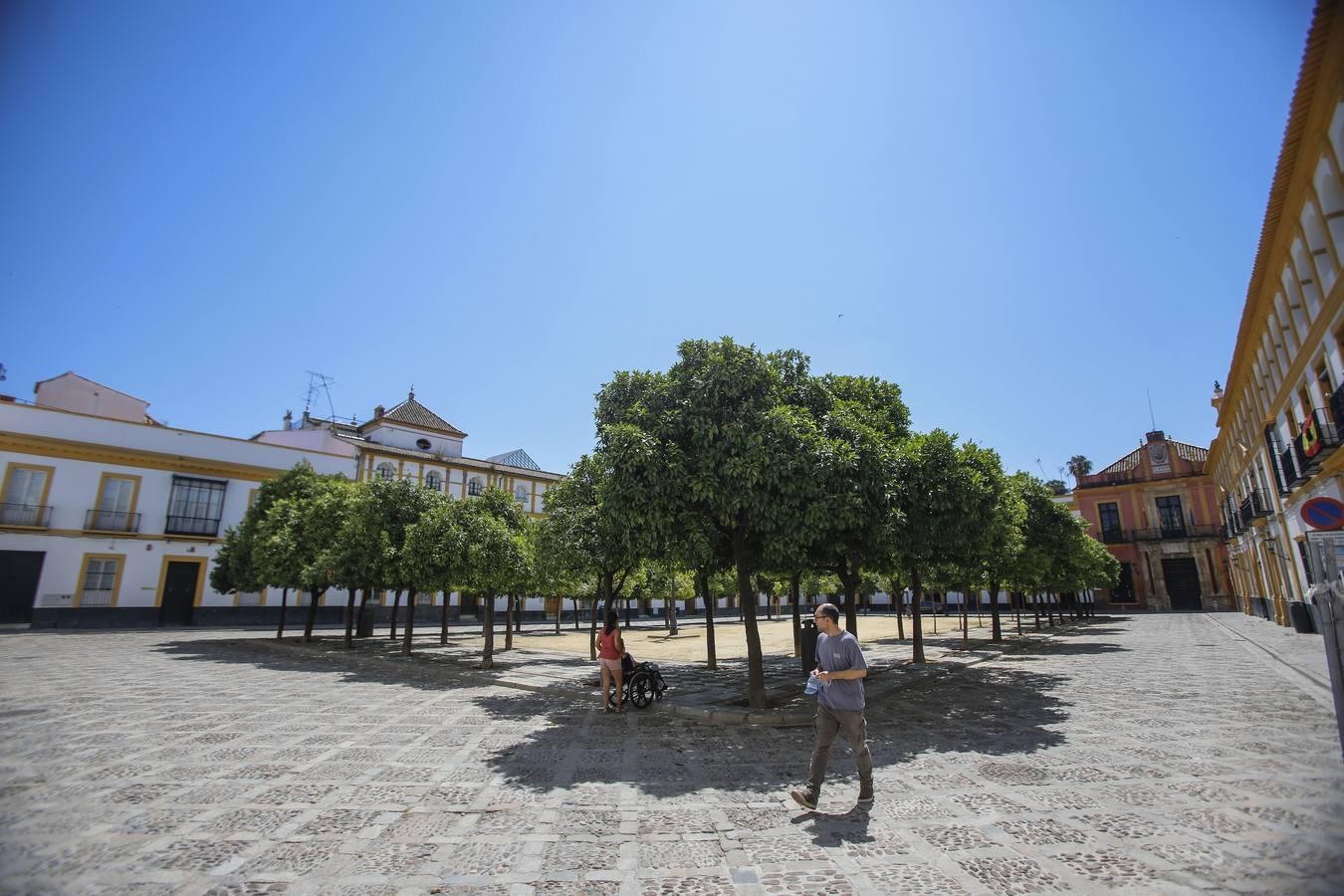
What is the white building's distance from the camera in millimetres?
27062

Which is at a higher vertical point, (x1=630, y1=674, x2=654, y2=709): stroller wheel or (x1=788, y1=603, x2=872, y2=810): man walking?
(x1=788, y1=603, x2=872, y2=810): man walking

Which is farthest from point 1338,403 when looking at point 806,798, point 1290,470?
point 806,798

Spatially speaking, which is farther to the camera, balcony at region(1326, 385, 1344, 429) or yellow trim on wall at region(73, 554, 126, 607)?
yellow trim on wall at region(73, 554, 126, 607)

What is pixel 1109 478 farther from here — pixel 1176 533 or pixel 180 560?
pixel 180 560

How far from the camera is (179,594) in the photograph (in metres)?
30.9

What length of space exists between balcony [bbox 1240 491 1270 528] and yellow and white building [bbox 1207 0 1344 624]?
8cm

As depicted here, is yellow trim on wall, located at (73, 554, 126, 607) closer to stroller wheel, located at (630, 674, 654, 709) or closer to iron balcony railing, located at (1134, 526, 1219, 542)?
stroller wheel, located at (630, 674, 654, 709)

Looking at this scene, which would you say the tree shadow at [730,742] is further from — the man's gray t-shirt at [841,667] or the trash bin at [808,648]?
the trash bin at [808,648]

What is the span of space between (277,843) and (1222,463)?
45952mm

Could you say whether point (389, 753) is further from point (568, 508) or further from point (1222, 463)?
point (1222, 463)

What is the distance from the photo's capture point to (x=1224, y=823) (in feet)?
15.8

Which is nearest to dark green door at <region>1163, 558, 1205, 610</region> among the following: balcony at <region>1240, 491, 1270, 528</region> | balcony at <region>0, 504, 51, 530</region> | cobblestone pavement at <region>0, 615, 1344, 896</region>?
balcony at <region>1240, 491, 1270, 528</region>

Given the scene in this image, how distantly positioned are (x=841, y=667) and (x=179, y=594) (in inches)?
1450

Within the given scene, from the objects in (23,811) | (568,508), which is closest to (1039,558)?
(568,508)
